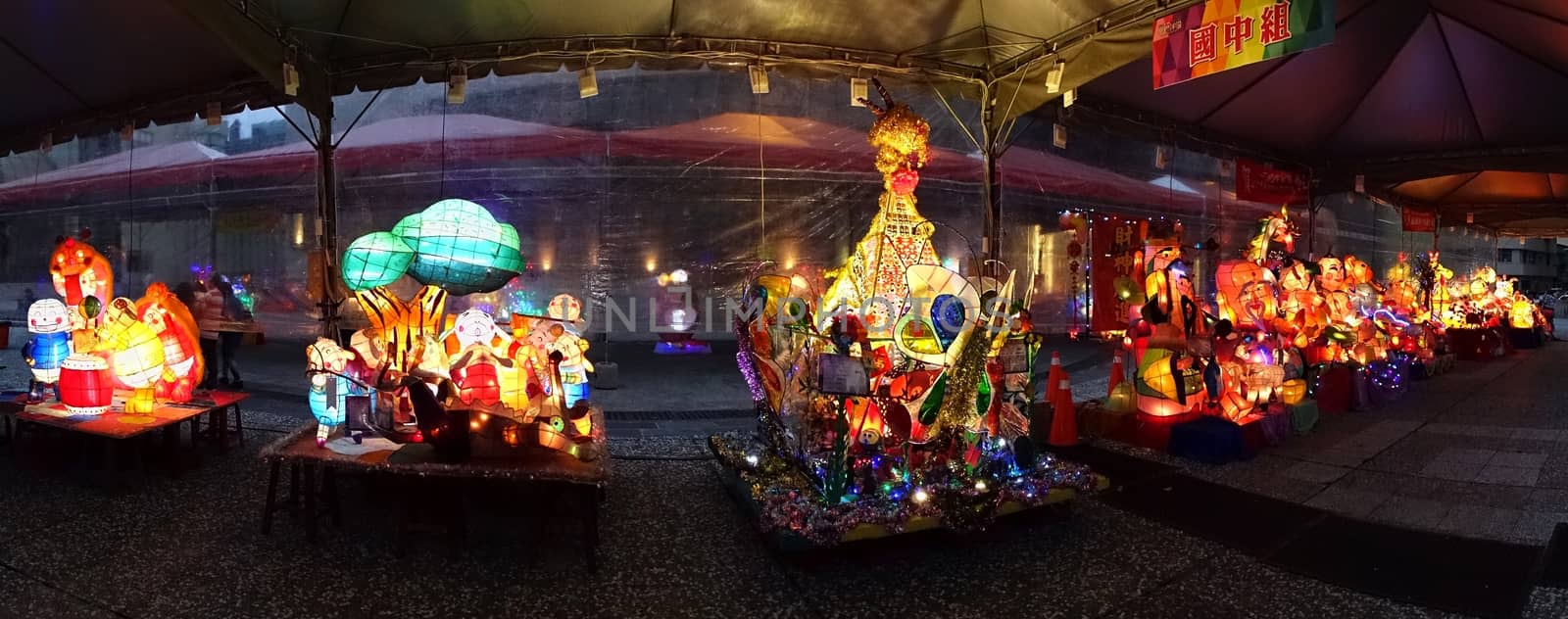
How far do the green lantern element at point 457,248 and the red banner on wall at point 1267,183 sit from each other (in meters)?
9.05

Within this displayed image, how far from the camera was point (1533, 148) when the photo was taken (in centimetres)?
893

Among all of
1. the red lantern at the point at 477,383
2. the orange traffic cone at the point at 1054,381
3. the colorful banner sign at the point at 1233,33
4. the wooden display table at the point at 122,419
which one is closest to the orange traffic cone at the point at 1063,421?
the orange traffic cone at the point at 1054,381

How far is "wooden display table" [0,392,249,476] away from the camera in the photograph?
4512 mm

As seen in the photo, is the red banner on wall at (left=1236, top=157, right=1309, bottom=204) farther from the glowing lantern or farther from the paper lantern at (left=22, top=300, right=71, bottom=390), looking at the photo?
the paper lantern at (left=22, top=300, right=71, bottom=390)

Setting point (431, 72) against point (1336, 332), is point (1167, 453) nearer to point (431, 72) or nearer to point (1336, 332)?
point (1336, 332)

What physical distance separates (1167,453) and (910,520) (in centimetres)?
313

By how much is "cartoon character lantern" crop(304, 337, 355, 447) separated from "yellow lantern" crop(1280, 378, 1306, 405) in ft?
23.2

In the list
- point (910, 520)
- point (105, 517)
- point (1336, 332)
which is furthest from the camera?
point (1336, 332)

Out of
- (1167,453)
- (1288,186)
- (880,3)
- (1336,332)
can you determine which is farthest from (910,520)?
(1288,186)

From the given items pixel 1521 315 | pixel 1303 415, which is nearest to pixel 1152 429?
pixel 1303 415

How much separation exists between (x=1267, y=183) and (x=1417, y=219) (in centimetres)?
734

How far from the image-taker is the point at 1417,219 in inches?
567

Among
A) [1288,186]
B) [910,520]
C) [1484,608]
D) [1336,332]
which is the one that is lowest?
[1484,608]

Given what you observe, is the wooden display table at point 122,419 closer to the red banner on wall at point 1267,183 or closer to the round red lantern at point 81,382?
the round red lantern at point 81,382
